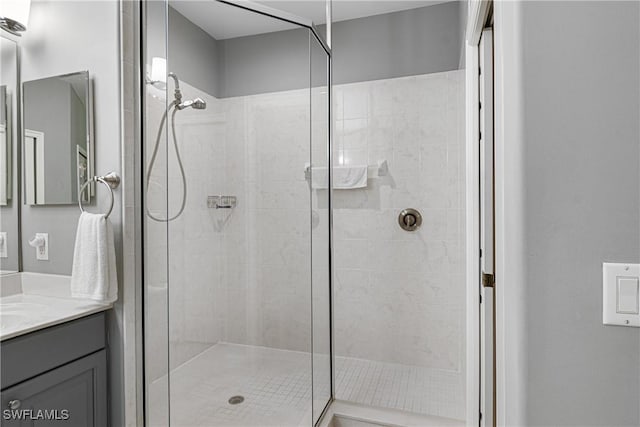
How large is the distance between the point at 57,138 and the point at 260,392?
1.44 m

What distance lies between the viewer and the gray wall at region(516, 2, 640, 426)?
2.05 ft

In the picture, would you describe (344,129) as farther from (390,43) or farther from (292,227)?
(292,227)

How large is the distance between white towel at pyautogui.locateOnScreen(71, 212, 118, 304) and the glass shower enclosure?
15cm

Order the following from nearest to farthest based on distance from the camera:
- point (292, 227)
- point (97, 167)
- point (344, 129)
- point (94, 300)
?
1. point (94, 300)
2. point (97, 167)
3. point (292, 227)
4. point (344, 129)

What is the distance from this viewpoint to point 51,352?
1.20m

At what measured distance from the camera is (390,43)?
2428 millimetres

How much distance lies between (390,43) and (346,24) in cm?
36

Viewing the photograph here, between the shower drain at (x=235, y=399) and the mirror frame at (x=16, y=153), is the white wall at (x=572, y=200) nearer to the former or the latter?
the shower drain at (x=235, y=399)

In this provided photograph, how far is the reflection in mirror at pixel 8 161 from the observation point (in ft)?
4.91

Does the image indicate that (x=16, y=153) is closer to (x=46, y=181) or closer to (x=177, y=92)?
(x=46, y=181)

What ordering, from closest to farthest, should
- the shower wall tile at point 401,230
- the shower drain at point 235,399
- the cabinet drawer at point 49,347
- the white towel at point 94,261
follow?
the cabinet drawer at point 49,347 → the white towel at point 94,261 → the shower drain at point 235,399 → the shower wall tile at point 401,230

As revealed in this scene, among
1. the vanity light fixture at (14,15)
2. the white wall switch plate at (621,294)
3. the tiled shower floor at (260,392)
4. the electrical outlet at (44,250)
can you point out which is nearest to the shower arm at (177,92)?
the vanity light fixture at (14,15)

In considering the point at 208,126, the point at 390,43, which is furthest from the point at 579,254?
the point at 390,43

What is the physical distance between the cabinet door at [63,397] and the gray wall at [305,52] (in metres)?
1.20
